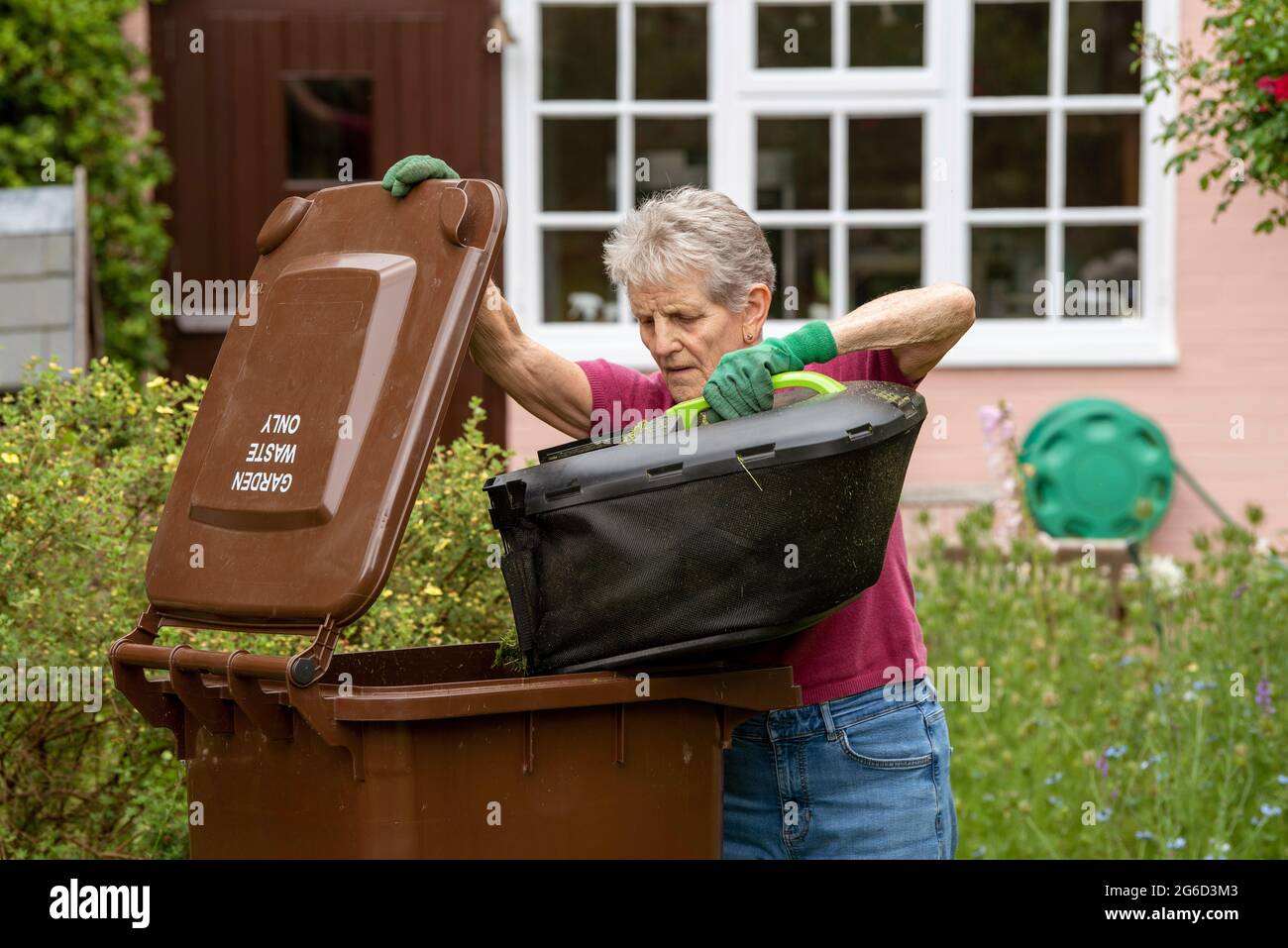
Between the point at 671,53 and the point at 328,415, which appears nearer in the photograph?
the point at 328,415

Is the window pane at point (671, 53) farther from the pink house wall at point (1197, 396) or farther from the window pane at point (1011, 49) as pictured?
the pink house wall at point (1197, 396)

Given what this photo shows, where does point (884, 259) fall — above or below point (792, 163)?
below

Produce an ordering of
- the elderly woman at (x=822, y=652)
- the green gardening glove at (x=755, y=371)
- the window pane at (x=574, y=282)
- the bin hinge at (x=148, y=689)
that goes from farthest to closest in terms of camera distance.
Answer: the window pane at (x=574, y=282) → the elderly woman at (x=822, y=652) → the bin hinge at (x=148, y=689) → the green gardening glove at (x=755, y=371)

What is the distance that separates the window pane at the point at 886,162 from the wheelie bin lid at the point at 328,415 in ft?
15.2

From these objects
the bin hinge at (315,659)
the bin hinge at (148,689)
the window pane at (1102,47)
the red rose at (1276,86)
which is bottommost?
the bin hinge at (148,689)

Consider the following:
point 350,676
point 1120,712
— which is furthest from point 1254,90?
point 350,676

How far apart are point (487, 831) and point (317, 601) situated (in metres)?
0.37

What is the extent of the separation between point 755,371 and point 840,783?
65 cm

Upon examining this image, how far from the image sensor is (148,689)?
2.14 meters

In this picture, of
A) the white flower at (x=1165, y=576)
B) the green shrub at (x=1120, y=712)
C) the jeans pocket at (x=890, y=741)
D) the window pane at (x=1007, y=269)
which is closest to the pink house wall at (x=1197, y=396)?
the window pane at (x=1007, y=269)

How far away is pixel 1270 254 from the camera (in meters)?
6.40

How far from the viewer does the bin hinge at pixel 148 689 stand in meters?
2.12

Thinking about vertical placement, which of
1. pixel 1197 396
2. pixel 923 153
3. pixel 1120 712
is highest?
pixel 923 153

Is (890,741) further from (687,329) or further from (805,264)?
(805,264)
